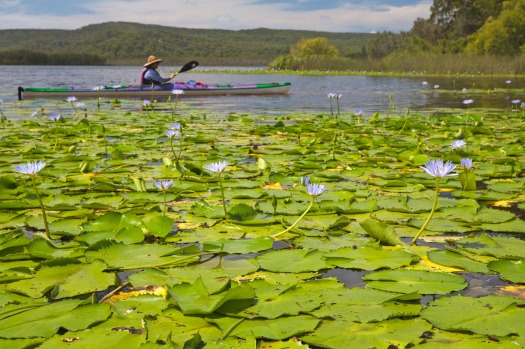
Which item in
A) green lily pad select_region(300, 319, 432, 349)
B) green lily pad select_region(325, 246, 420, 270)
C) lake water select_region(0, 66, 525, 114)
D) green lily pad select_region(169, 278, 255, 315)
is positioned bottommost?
green lily pad select_region(300, 319, 432, 349)

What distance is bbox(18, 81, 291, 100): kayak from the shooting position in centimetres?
1180

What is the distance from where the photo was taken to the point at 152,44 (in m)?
97.2

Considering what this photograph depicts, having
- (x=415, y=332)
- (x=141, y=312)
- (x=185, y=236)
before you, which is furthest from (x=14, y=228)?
(x=415, y=332)

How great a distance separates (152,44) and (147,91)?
294ft

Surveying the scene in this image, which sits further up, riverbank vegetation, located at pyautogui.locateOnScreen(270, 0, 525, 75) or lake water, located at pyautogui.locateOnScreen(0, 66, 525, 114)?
riverbank vegetation, located at pyautogui.locateOnScreen(270, 0, 525, 75)

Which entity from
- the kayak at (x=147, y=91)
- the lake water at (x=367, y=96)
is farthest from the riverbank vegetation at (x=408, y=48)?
the kayak at (x=147, y=91)

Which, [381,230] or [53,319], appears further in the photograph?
[381,230]

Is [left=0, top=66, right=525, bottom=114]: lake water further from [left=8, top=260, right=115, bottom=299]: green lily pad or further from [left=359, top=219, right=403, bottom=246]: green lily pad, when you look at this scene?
[left=8, top=260, right=115, bottom=299]: green lily pad

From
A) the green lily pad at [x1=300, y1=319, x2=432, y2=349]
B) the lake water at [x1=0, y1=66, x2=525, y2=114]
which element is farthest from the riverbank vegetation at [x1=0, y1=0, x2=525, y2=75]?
the green lily pad at [x1=300, y1=319, x2=432, y2=349]

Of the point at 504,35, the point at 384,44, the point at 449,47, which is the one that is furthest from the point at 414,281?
the point at 384,44

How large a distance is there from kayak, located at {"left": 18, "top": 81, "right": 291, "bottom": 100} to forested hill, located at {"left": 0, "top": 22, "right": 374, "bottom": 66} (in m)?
53.3

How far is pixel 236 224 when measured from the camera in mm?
2271

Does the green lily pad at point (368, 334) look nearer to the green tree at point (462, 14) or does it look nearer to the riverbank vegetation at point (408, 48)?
the riverbank vegetation at point (408, 48)

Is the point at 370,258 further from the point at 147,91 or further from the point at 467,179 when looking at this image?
the point at 147,91
